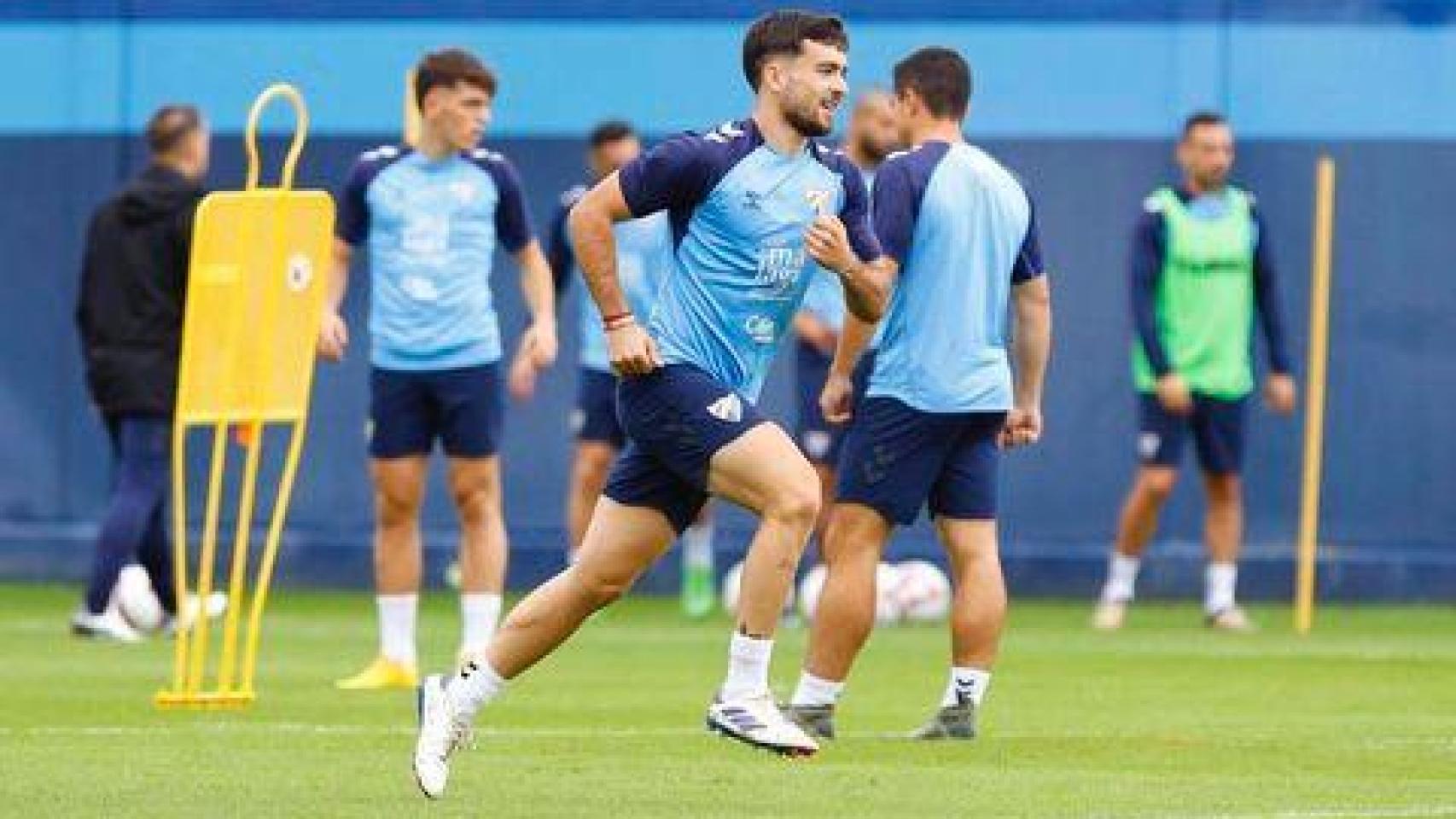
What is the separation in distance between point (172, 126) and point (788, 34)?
23.5 ft

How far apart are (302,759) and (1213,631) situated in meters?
8.34

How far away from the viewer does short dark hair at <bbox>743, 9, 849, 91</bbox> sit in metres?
11.3

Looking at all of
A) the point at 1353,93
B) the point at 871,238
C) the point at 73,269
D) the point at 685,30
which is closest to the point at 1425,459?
the point at 1353,93

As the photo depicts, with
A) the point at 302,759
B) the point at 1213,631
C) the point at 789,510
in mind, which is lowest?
the point at 1213,631

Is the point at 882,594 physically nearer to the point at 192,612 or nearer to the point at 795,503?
the point at 192,612

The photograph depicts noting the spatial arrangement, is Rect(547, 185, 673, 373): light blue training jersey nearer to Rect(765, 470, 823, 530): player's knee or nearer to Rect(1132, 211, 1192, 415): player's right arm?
Rect(1132, 211, 1192, 415): player's right arm

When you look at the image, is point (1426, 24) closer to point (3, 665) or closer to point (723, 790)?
point (3, 665)

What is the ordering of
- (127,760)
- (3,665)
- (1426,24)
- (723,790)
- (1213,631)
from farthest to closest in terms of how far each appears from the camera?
1. (1426,24)
2. (1213,631)
3. (3,665)
4. (127,760)
5. (723,790)

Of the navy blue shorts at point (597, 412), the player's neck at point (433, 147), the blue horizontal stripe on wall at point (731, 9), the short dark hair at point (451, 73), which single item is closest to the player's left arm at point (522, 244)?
the player's neck at point (433, 147)

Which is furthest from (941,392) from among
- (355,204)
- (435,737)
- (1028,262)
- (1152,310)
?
(1152,310)

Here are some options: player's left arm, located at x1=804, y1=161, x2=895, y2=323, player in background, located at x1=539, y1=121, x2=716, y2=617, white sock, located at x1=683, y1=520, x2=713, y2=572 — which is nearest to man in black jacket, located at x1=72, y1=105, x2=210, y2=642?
player in background, located at x1=539, y1=121, x2=716, y2=617

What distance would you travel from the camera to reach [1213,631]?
19219 millimetres

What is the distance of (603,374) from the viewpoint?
19.9 metres

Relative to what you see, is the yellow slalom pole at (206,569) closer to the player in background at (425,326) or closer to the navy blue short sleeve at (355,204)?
the player in background at (425,326)
